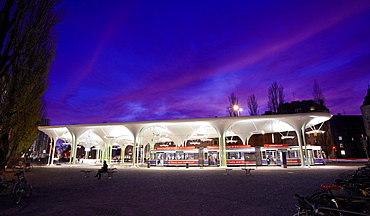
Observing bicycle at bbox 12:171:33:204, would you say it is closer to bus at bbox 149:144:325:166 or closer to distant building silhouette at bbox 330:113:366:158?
bus at bbox 149:144:325:166

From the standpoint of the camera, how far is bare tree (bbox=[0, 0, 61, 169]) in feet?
24.6

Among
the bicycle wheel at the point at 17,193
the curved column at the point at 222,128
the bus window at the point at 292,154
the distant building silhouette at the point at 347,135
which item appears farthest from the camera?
the distant building silhouette at the point at 347,135

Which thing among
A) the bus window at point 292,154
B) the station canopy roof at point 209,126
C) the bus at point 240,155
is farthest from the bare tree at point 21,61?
the bus window at point 292,154

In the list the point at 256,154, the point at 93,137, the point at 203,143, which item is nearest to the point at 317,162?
the point at 256,154

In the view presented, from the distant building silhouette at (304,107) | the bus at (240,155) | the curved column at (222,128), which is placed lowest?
the bus at (240,155)

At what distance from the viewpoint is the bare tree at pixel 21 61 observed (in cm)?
750

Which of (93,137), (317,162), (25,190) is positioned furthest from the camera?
(93,137)

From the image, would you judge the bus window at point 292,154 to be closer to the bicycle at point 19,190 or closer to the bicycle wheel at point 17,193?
the bicycle at point 19,190

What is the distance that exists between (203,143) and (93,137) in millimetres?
42388

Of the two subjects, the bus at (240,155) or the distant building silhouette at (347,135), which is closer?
the bus at (240,155)

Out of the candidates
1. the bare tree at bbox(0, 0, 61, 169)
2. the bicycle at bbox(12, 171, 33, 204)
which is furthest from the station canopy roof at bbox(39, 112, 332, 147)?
the bicycle at bbox(12, 171, 33, 204)

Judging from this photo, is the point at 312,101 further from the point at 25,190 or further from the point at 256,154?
the point at 25,190

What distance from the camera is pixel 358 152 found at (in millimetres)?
47688

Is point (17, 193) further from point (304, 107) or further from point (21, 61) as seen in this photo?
point (304, 107)
